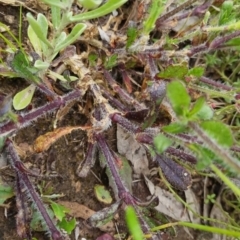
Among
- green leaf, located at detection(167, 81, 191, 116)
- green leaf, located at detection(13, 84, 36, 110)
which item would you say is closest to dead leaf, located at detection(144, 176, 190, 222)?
green leaf, located at detection(13, 84, 36, 110)

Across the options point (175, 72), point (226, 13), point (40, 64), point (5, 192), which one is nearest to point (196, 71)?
point (175, 72)

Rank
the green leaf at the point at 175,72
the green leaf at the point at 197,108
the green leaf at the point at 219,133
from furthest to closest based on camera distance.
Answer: the green leaf at the point at 175,72 < the green leaf at the point at 197,108 < the green leaf at the point at 219,133

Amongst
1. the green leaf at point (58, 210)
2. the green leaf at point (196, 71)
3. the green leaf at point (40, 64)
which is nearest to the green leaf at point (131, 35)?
the green leaf at point (196, 71)

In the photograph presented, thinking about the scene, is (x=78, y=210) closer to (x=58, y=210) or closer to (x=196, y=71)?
(x=58, y=210)

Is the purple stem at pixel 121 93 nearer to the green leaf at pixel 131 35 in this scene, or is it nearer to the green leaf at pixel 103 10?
the green leaf at pixel 131 35

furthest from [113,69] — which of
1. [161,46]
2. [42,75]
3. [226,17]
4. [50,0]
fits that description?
[50,0]

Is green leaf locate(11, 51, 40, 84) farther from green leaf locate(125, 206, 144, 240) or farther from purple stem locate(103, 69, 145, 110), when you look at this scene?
green leaf locate(125, 206, 144, 240)
